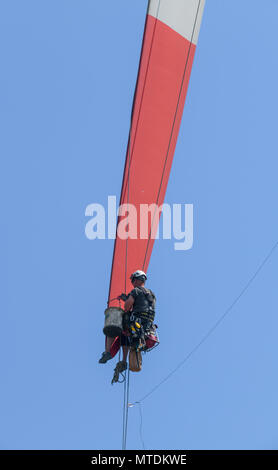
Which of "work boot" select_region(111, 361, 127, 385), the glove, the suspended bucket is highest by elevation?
the glove

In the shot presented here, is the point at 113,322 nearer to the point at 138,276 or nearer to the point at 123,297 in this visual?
the point at 123,297

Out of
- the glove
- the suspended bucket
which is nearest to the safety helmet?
the glove

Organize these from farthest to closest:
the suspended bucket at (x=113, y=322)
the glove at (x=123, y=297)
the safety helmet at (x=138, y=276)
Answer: the safety helmet at (x=138, y=276) < the glove at (x=123, y=297) < the suspended bucket at (x=113, y=322)

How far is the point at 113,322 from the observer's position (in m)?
9.51

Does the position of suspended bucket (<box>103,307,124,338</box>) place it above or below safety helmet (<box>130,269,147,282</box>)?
below

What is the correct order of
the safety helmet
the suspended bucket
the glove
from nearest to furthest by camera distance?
the suspended bucket < the glove < the safety helmet

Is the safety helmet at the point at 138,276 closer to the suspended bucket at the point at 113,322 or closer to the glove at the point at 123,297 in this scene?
the glove at the point at 123,297

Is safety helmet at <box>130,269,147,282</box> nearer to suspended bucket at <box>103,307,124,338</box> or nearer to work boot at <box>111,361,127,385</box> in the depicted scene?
suspended bucket at <box>103,307,124,338</box>

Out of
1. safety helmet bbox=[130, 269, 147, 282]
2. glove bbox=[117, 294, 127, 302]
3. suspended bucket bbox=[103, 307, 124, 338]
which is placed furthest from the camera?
safety helmet bbox=[130, 269, 147, 282]

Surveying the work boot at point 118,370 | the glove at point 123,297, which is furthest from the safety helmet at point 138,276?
the work boot at point 118,370

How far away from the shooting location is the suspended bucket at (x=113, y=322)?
9.48 meters

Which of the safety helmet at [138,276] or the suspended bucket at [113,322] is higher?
the safety helmet at [138,276]

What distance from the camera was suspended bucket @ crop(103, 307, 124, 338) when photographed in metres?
9.48
